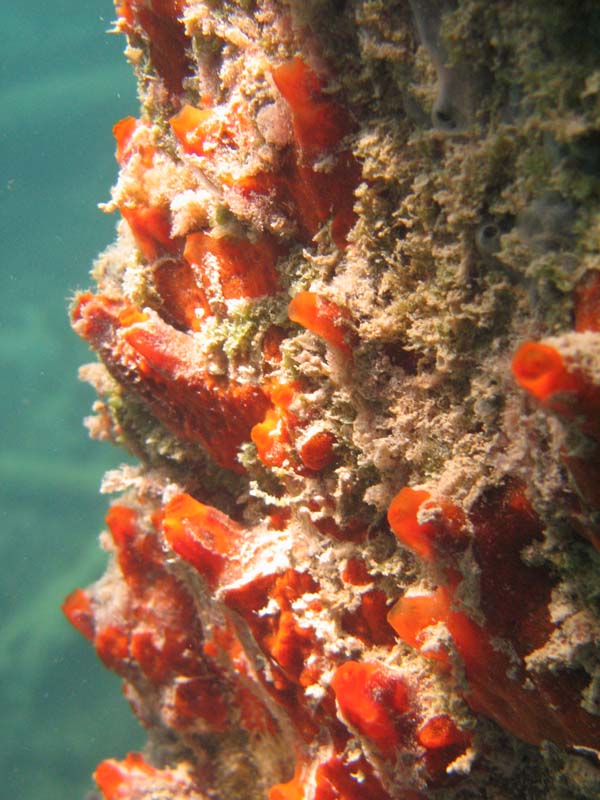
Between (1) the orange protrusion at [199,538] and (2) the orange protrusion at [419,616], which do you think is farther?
(1) the orange protrusion at [199,538]

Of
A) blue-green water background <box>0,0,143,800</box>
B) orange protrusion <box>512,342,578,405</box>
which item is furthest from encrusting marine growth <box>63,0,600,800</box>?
blue-green water background <box>0,0,143,800</box>

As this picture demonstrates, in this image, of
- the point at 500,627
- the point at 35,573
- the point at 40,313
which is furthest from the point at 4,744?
the point at 500,627

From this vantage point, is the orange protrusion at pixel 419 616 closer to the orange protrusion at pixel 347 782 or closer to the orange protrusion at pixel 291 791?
the orange protrusion at pixel 347 782

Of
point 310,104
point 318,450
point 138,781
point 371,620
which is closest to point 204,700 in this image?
point 138,781

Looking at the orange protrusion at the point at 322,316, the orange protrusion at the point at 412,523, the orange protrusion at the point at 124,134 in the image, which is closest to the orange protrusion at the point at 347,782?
the orange protrusion at the point at 412,523

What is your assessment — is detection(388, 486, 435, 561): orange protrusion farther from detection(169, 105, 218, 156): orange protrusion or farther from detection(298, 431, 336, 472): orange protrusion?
detection(169, 105, 218, 156): orange protrusion

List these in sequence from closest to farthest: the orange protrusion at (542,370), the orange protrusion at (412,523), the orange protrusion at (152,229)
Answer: the orange protrusion at (542,370) < the orange protrusion at (412,523) < the orange protrusion at (152,229)
